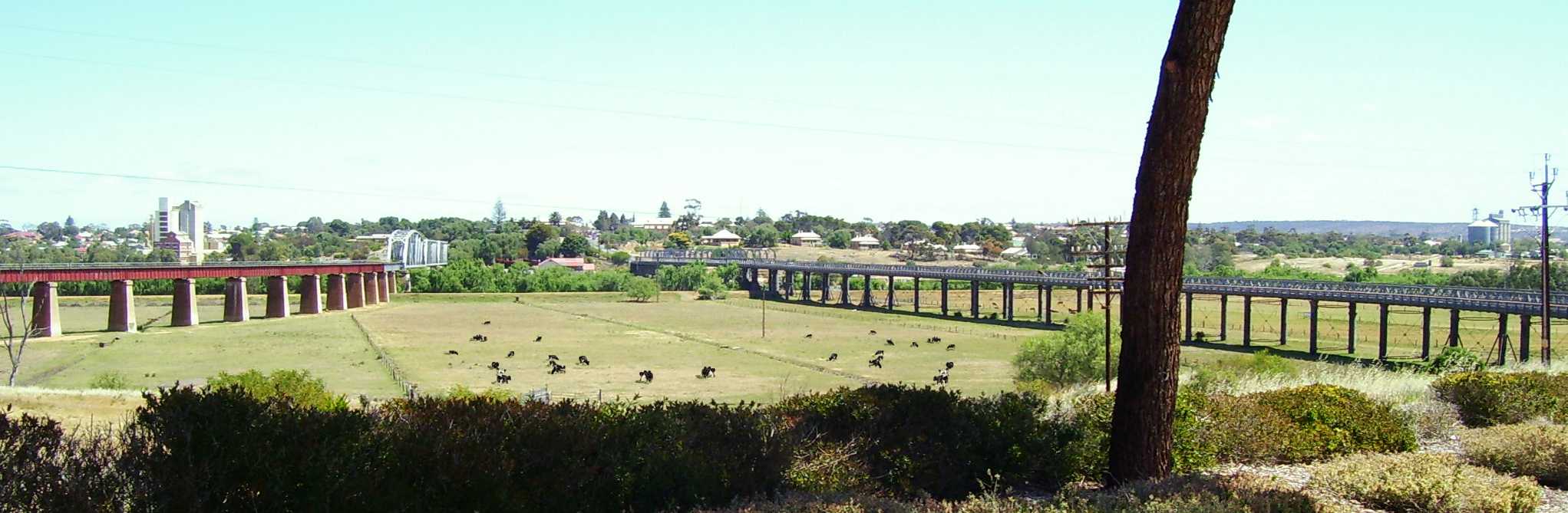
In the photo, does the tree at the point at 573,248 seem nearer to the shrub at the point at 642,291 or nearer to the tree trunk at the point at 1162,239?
the shrub at the point at 642,291

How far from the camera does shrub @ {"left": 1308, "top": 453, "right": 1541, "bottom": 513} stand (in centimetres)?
879

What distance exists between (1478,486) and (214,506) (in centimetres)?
962

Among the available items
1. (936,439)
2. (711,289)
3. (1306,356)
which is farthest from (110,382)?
(711,289)

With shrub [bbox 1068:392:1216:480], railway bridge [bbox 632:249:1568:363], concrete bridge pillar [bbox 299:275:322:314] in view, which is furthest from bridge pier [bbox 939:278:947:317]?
shrub [bbox 1068:392:1216:480]

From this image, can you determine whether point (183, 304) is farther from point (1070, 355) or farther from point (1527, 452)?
point (1527, 452)

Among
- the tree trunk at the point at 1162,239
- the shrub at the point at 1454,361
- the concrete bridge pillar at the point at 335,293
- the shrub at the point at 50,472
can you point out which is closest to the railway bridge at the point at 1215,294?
the shrub at the point at 1454,361

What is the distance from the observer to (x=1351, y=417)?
12.5 metres

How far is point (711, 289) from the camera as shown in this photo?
120 meters

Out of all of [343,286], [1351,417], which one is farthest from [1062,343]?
[343,286]

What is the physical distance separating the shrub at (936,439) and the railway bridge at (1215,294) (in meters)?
20.9

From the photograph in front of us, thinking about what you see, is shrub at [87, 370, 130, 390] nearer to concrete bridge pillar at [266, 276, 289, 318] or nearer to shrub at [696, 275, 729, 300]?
concrete bridge pillar at [266, 276, 289, 318]

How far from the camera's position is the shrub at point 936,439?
1026 cm

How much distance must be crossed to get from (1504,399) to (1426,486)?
274 inches

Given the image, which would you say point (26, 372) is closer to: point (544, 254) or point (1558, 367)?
point (1558, 367)
